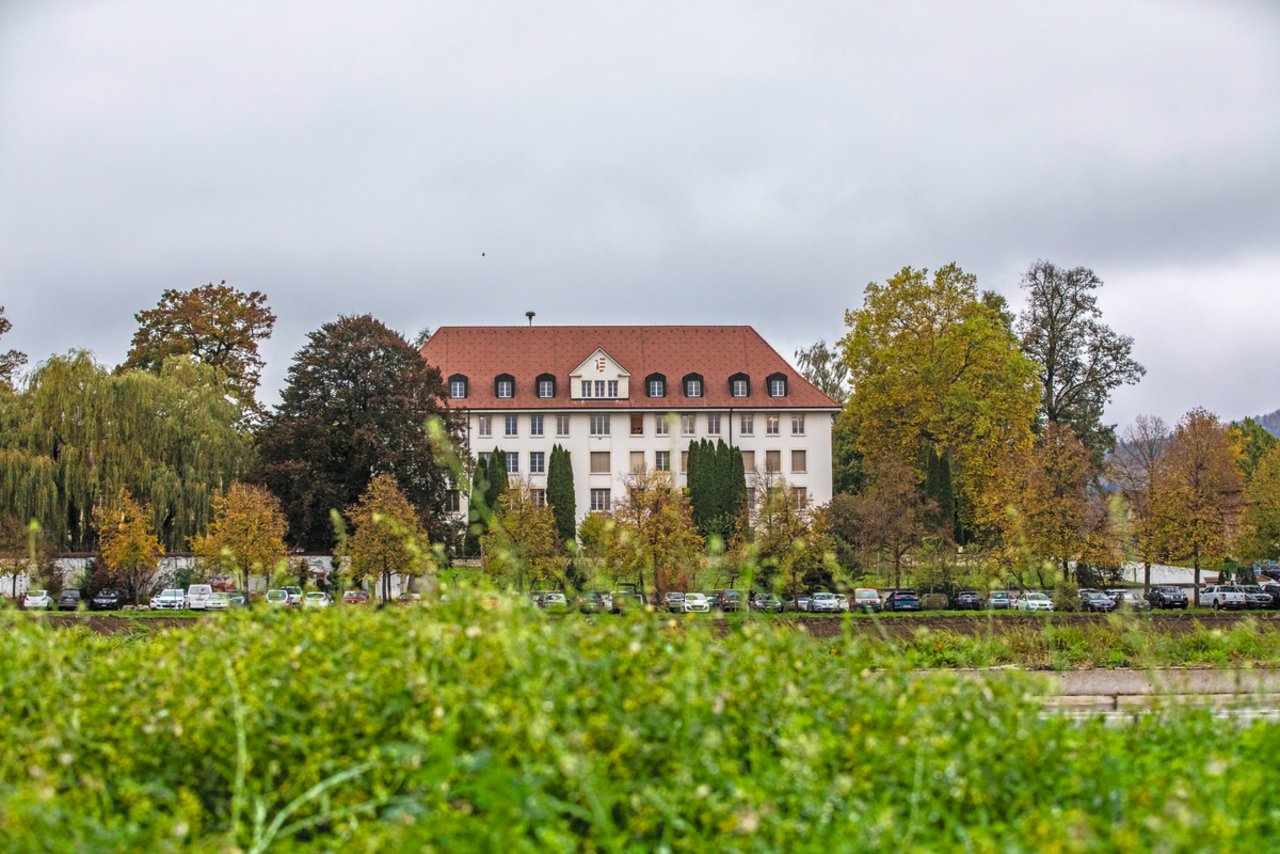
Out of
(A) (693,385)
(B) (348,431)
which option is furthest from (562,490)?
(B) (348,431)

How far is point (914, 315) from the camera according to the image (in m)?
57.4

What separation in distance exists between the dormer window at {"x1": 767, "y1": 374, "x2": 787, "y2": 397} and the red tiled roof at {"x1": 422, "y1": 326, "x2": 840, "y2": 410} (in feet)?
0.95

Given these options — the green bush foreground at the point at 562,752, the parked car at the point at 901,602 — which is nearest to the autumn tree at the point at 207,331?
the parked car at the point at 901,602

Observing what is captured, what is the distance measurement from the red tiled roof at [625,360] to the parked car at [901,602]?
26.7m

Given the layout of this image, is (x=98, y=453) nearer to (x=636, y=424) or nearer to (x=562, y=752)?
(x=636, y=424)

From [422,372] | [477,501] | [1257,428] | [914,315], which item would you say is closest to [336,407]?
[422,372]

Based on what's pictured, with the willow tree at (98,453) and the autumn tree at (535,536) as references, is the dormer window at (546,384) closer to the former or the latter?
the autumn tree at (535,536)

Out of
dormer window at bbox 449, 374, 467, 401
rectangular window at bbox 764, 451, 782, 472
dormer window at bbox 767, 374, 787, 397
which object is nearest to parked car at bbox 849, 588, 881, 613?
rectangular window at bbox 764, 451, 782, 472

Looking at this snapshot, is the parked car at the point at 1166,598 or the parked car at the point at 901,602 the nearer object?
the parked car at the point at 901,602

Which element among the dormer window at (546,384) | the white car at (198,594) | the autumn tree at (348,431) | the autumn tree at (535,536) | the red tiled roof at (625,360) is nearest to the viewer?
the autumn tree at (535,536)

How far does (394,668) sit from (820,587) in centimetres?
4178

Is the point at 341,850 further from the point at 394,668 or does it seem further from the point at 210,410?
the point at 210,410

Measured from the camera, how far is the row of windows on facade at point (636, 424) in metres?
70.6

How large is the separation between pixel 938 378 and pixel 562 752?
52.9m
